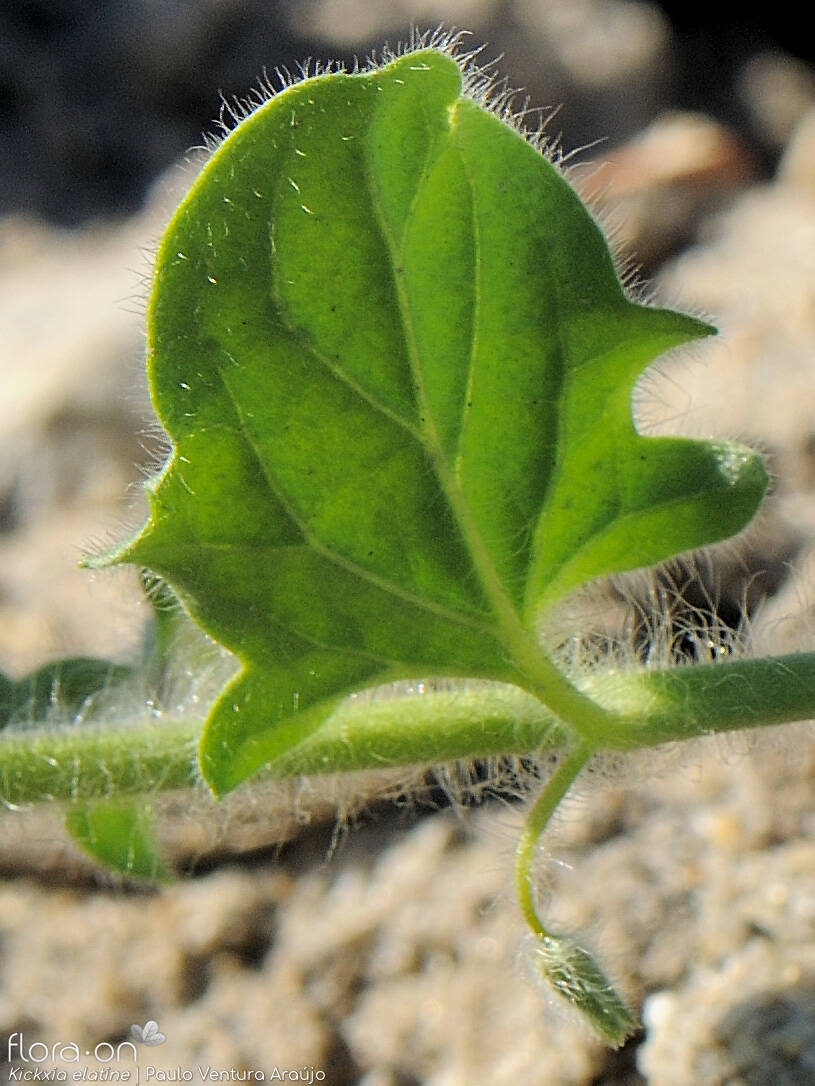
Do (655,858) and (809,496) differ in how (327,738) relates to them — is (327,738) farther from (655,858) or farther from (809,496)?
(809,496)

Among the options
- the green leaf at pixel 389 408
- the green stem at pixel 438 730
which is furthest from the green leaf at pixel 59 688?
the green leaf at pixel 389 408

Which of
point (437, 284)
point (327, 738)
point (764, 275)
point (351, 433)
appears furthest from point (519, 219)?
point (764, 275)

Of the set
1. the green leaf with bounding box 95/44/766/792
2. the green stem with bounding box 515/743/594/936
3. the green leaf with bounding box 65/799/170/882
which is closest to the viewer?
the green leaf with bounding box 95/44/766/792

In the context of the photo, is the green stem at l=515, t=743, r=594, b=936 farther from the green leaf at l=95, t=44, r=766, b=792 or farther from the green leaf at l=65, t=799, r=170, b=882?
the green leaf at l=65, t=799, r=170, b=882

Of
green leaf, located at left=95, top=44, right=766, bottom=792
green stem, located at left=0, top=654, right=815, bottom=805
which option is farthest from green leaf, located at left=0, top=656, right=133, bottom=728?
green leaf, located at left=95, top=44, right=766, bottom=792

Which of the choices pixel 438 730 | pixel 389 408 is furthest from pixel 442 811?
pixel 389 408

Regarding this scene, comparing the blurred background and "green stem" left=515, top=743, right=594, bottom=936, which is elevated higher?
"green stem" left=515, top=743, right=594, bottom=936

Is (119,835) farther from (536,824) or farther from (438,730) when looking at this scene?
(536,824)
